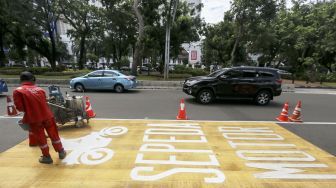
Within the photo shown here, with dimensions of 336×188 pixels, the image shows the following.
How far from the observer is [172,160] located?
5.31 m

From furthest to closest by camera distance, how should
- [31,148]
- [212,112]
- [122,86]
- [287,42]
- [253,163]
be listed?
[287,42], [122,86], [212,112], [31,148], [253,163]

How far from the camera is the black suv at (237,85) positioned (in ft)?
41.1

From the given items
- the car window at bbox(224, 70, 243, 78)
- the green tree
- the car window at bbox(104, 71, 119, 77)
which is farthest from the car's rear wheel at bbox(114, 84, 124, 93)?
the green tree

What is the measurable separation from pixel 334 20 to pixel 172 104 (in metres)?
23.1

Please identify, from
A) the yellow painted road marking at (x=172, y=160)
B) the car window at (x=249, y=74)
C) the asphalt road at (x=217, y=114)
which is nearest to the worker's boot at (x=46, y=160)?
the yellow painted road marking at (x=172, y=160)

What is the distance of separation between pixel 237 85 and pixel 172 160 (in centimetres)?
819

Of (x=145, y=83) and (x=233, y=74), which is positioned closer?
(x=233, y=74)

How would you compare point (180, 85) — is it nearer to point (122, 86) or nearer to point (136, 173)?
point (122, 86)

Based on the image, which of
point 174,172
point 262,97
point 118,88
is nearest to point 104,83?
point 118,88

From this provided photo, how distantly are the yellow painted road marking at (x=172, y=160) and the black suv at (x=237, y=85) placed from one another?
4.96 metres

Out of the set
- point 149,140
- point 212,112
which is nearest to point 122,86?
point 212,112

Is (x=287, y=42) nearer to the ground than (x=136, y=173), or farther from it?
farther from it

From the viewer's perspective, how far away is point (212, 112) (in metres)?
10.6

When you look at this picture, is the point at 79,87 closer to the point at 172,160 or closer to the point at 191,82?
the point at 191,82
